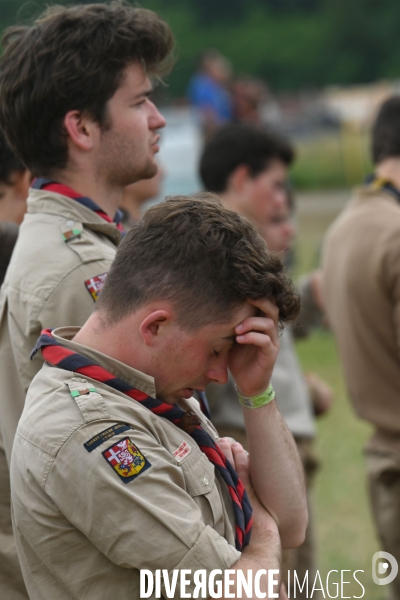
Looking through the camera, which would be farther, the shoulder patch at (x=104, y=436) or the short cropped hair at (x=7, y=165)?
the short cropped hair at (x=7, y=165)

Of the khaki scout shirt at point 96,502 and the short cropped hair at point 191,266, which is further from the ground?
the short cropped hair at point 191,266

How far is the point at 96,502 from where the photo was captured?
189cm

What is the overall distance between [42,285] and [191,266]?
624mm

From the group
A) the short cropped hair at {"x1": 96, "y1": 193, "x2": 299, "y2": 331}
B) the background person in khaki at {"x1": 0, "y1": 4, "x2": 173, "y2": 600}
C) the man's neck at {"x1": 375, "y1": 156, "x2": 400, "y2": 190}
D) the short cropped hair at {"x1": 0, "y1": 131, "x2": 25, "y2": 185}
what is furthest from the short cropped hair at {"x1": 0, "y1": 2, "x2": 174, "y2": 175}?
the man's neck at {"x1": 375, "y1": 156, "x2": 400, "y2": 190}

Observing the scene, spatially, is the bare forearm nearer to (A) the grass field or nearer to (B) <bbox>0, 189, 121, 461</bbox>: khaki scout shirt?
(B) <bbox>0, 189, 121, 461</bbox>: khaki scout shirt

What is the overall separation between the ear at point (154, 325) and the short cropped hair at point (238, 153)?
10.2ft

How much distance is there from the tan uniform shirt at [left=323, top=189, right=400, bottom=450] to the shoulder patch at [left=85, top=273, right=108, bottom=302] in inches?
84.4

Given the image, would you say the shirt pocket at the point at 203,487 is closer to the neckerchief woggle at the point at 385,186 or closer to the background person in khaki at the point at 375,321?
the background person in khaki at the point at 375,321

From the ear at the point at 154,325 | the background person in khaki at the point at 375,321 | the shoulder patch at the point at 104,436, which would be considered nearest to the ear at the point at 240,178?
the background person in khaki at the point at 375,321

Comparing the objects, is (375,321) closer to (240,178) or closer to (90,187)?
(240,178)

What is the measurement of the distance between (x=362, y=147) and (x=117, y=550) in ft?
83.3

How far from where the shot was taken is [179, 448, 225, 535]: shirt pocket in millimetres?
2062

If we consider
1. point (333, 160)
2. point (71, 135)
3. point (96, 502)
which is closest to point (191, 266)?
point (96, 502)

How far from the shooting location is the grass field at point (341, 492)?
5.54 metres
